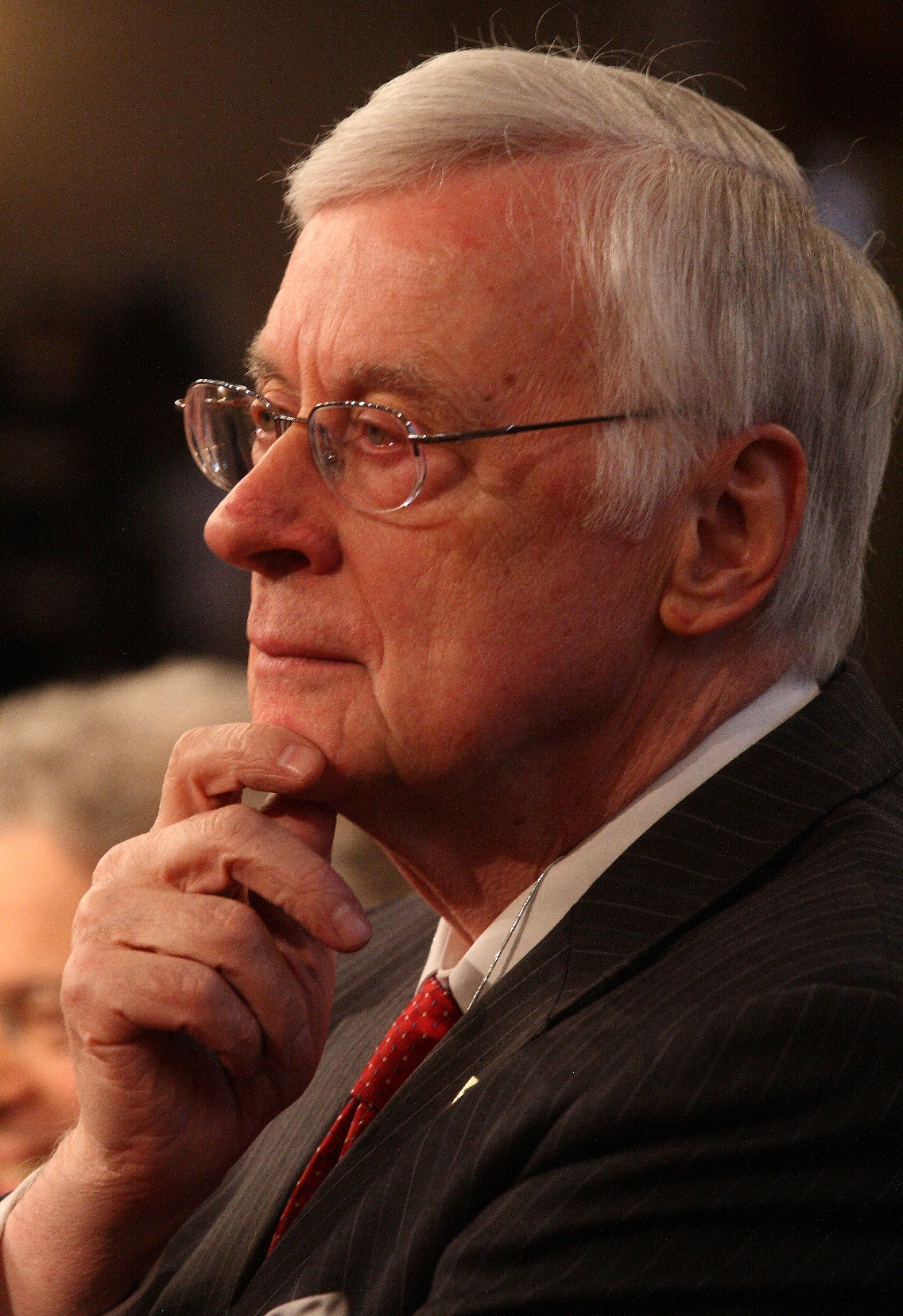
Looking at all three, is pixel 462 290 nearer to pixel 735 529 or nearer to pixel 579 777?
pixel 735 529

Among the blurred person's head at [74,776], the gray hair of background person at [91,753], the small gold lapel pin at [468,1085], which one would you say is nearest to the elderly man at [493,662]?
the small gold lapel pin at [468,1085]

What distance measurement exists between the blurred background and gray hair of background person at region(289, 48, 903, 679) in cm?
66

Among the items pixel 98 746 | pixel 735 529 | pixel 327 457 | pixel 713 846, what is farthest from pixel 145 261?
pixel 713 846

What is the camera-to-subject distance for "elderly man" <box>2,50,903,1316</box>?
1178mm

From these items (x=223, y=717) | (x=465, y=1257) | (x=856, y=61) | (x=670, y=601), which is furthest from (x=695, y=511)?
(x=223, y=717)

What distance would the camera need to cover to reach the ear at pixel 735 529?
1.28 metres

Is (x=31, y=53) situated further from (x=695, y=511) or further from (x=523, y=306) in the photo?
(x=695, y=511)

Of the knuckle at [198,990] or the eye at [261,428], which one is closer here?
the knuckle at [198,990]

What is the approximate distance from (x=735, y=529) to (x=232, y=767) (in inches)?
23.2

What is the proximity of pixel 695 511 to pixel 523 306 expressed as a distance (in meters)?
0.27

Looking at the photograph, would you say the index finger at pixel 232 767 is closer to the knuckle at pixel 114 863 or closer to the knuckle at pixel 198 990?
the knuckle at pixel 114 863

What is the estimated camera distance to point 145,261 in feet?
7.08

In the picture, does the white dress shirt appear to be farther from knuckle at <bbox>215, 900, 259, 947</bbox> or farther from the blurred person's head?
the blurred person's head

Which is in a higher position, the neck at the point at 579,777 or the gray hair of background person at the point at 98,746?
the neck at the point at 579,777
